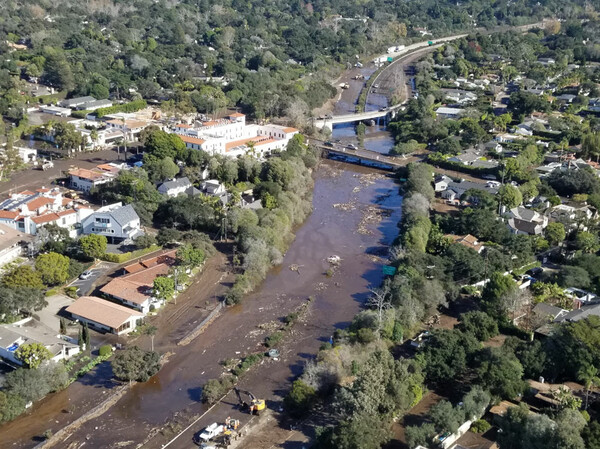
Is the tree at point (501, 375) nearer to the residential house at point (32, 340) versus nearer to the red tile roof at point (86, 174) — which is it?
the residential house at point (32, 340)

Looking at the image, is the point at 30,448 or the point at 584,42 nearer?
the point at 30,448

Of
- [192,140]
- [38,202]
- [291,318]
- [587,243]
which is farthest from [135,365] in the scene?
[192,140]

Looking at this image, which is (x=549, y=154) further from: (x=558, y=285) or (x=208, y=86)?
(x=208, y=86)

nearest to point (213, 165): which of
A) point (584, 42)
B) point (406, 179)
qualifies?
point (406, 179)

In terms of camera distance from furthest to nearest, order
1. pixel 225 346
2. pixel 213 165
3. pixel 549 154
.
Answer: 1. pixel 549 154
2. pixel 213 165
3. pixel 225 346

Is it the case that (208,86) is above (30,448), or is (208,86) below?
above

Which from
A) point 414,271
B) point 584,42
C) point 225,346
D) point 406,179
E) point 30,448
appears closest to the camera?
point 30,448

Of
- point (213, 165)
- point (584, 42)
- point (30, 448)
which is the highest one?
point (584, 42)
